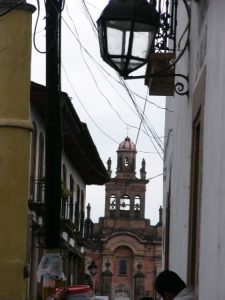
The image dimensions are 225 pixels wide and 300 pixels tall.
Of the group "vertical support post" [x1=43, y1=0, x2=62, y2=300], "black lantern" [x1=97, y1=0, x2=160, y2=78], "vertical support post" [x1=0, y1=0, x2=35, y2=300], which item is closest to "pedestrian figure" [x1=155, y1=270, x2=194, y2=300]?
"black lantern" [x1=97, y1=0, x2=160, y2=78]

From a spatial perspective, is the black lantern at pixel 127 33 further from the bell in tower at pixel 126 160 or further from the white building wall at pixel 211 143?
the bell in tower at pixel 126 160

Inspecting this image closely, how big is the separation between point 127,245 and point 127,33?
3744 inches

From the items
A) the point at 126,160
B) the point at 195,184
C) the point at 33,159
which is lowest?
the point at 195,184

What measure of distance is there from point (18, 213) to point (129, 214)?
88.9m

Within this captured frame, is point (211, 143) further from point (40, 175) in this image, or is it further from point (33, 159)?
point (40, 175)

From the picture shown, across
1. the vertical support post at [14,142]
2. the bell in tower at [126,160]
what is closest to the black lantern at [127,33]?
the vertical support post at [14,142]

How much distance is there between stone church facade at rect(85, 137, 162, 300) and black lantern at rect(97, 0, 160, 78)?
90.7 meters

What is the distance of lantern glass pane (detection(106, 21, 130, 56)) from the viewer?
8336mm

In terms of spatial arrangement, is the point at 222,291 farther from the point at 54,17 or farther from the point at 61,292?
the point at 54,17

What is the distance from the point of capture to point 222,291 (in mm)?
6582

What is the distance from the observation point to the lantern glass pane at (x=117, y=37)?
27.3ft

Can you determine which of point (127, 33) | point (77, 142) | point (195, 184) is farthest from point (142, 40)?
point (77, 142)

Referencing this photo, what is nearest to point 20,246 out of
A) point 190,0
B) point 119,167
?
point 190,0

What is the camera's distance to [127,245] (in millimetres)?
102938
